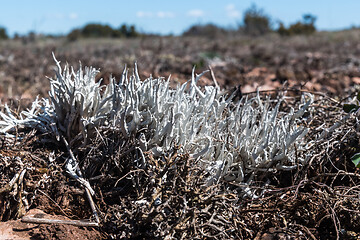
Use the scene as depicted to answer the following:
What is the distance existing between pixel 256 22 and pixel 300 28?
3394 mm

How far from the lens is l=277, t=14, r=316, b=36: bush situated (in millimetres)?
24453

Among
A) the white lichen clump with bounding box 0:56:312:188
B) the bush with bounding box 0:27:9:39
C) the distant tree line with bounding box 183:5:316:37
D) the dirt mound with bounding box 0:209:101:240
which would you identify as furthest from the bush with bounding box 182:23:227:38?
the dirt mound with bounding box 0:209:101:240

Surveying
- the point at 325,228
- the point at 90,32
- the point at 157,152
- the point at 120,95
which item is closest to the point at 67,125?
the point at 120,95

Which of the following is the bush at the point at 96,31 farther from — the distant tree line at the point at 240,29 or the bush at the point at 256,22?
the bush at the point at 256,22

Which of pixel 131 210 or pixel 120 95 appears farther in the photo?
pixel 120 95

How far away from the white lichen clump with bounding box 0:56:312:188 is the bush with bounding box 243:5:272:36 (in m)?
24.1

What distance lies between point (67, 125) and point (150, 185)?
659mm

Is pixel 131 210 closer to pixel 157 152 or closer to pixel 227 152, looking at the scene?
pixel 157 152

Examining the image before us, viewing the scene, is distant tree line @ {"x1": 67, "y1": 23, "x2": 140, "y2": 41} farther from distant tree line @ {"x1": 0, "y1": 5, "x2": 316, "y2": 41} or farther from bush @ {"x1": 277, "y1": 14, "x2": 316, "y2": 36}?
bush @ {"x1": 277, "y1": 14, "x2": 316, "y2": 36}

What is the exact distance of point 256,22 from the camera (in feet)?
92.5

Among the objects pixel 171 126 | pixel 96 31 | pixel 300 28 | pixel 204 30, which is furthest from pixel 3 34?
pixel 171 126

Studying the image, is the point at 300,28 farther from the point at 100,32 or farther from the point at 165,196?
the point at 165,196

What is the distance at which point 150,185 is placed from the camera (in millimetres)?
1768

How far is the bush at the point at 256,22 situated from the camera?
1033 inches
